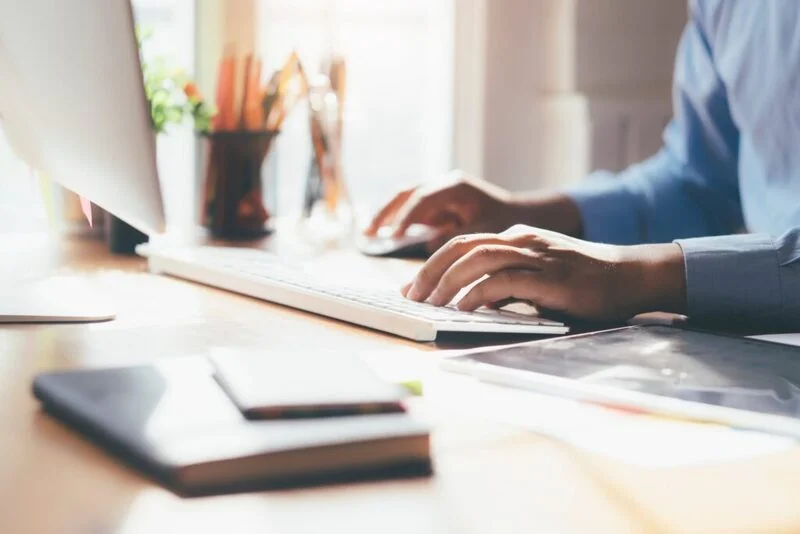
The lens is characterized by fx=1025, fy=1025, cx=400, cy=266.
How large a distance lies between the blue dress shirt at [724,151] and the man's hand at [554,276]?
0.05 m

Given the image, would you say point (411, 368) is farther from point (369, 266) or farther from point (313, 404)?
point (369, 266)

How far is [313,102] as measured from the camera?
161 centimetres

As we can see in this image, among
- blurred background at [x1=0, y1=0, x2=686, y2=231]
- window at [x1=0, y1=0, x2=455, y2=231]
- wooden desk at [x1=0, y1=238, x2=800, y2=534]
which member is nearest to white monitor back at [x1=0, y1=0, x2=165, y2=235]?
wooden desk at [x1=0, y1=238, x2=800, y2=534]

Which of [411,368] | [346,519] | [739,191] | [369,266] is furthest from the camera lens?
[739,191]

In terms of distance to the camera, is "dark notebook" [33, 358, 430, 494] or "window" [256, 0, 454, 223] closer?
"dark notebook" [33, 358, 430, 494]

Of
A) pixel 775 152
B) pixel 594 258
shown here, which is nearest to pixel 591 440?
pixel 594 258

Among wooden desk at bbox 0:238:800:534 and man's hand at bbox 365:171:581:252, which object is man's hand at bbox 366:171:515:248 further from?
wooden desk at bbox 0:238:800:534

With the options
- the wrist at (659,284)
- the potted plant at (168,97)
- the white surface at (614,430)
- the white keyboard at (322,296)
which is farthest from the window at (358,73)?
the white surface at (614,430)

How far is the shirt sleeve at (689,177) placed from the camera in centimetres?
149

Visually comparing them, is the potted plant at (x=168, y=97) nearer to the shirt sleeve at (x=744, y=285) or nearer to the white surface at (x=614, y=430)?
the shirt sleeve at (x=744, y=285)

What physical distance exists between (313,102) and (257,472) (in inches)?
48.8

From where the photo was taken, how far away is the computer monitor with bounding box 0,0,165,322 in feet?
2.45

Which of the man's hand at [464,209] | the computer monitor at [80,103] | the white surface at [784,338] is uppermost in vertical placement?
the computer monitor at [80,103]

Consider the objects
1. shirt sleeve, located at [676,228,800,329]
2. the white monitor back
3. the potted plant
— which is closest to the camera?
the white monitor back
